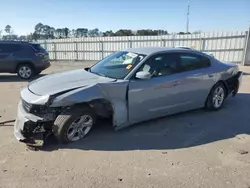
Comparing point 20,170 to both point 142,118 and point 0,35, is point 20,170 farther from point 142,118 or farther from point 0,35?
point 0,35

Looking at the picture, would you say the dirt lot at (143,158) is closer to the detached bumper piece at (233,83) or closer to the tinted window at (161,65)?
the tinted window at (161,65)

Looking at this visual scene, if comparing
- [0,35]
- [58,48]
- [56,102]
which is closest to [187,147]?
[56,102]

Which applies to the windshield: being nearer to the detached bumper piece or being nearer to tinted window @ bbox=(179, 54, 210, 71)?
tinted window @ bbox=(179, 54, 210, 71)

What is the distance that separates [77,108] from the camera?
13.0 ft

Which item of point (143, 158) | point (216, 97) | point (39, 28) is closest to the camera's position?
point (143, 158)

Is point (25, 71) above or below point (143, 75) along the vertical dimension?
below

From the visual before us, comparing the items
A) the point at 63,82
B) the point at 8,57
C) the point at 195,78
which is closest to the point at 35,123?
the point at 63,82

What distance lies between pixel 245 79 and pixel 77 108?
28.9ft

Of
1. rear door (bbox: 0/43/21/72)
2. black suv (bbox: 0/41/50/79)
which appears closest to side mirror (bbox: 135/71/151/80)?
black suv (bbox: 0/41/50/79)

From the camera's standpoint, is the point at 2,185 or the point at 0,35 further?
the point at 0,35

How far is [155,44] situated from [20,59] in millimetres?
10324

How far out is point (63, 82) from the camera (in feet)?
14.0

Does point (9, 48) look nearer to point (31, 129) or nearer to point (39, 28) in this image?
point (31, 129)

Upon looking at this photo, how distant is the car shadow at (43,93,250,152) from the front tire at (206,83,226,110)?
7.1 inches
